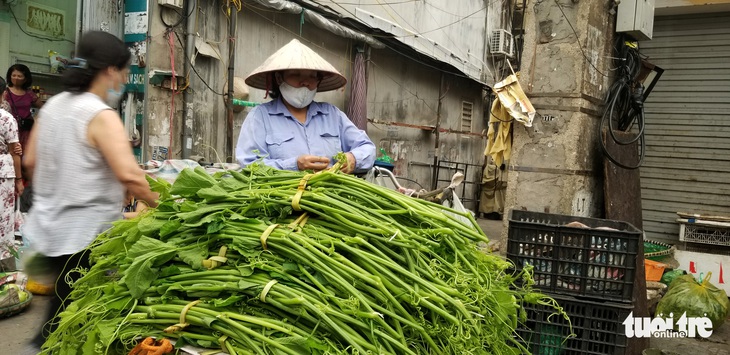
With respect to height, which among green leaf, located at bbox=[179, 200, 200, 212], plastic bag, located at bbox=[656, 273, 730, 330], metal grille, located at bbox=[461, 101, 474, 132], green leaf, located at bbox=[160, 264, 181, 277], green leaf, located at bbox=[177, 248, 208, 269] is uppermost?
metal grille, located at bbox=[461, 101, 474, 132]

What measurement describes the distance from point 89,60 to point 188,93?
16.5 feet

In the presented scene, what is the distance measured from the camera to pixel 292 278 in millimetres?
1532

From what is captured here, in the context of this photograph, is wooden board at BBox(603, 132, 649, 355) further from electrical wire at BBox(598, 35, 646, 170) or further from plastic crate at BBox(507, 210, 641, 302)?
plastic crate at BBox(507, 210, 641, 302)

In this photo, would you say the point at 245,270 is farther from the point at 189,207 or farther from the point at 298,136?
the point at 298,136

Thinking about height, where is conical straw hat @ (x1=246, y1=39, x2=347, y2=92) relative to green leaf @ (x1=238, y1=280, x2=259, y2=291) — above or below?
above

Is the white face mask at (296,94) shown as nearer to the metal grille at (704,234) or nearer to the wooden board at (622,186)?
the wooden board at (622,186)

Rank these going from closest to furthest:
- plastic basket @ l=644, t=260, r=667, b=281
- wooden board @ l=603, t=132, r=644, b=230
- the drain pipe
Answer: wooden board @ l=603, t=132, r=644, b=230
plastic basket @ l=644, t=260, r=667, b=281
the drain pipe

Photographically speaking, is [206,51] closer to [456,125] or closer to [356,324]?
[356,324]

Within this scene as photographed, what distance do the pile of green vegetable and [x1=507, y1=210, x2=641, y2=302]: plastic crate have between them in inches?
36.0

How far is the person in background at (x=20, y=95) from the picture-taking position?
5.69 metres

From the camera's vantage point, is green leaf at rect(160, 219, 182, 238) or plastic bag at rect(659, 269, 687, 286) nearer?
green leaf at rect(160, 219, 182, 238)

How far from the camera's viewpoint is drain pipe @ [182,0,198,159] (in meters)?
7.10

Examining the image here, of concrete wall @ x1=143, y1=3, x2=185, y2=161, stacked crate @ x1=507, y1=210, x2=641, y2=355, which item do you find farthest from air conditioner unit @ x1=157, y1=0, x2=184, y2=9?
stacked crate @ x1=507, y1=210, x2=641, y2=355

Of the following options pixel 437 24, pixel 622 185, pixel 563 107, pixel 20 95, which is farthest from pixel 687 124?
pixel 20 95
